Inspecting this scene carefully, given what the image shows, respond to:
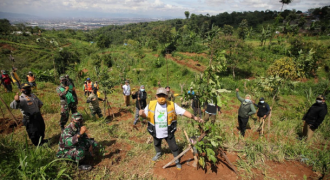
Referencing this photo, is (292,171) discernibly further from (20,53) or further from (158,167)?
(20,53)

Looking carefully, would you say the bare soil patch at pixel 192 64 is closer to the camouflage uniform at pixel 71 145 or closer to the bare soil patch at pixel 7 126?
the bare soil patch at pixel 7 126

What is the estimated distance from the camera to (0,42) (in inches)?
1367

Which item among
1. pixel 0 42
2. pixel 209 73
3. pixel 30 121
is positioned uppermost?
pixel 0 42

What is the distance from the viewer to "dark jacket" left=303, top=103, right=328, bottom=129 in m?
4.51

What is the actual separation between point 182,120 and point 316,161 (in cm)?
408

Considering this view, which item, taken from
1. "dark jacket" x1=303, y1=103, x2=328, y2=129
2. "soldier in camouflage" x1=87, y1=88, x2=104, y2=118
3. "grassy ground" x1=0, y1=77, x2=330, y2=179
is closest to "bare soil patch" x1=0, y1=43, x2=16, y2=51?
"grassy ground" x1=0, y1=77, x2=330, y2=179

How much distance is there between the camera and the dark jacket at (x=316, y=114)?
4510 millimetres

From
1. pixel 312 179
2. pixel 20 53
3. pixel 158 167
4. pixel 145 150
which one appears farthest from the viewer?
pixel 20 53

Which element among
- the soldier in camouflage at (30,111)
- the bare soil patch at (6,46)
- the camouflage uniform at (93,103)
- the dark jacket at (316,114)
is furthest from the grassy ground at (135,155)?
the bare soil patch at (6,46)

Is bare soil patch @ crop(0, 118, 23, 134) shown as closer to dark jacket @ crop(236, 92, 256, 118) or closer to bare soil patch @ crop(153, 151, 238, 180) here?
bare soil patch @ crop(153, 151, 238, 180)

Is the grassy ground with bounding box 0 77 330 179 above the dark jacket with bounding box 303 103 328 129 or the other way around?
the other way around

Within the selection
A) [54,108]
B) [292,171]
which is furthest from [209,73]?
[54,108]

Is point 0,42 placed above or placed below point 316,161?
above

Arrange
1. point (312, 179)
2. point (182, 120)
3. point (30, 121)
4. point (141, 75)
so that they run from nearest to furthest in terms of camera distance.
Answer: point (312, 179) < point (30, 121) < point (182, 120) < point (141, 75)
